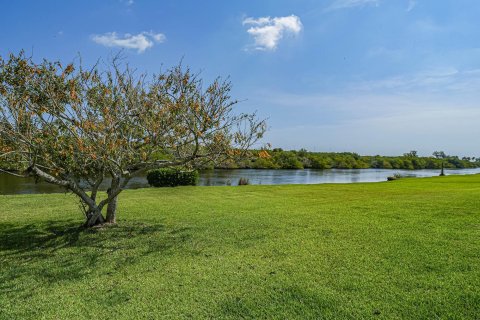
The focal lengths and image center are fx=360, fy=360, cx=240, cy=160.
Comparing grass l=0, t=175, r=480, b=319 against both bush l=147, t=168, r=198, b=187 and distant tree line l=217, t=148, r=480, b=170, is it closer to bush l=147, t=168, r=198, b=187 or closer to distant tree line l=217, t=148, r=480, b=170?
bush l=147, t=168, r=198, b=187

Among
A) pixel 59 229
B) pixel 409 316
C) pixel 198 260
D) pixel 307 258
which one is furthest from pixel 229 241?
pixel 59 229

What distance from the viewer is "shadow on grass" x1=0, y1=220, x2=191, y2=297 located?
5293mm

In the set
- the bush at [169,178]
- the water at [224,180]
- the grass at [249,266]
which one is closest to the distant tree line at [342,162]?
the water at [224,180]

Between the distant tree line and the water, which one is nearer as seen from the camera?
the water

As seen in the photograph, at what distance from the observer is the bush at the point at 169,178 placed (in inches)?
769

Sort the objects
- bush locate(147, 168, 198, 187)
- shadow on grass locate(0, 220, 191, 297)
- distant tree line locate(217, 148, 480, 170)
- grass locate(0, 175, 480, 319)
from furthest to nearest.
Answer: distant tree line locate(217, 148, 480, 170)
bush locate(147, 168, 198, 187)
shadow on grass locate(0, 220, 191, 297)
grass locate(0, 175, 480, 319)

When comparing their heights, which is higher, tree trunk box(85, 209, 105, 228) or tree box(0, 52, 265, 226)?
tree box(0, 52, 265, 226)

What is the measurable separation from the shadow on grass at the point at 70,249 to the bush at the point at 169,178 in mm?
10444

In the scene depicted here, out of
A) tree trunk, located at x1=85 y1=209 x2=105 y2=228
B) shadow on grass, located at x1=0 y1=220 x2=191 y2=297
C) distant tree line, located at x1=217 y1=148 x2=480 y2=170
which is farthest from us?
distant tree line, located at x1=217 y1=148 x2=480 y2=170

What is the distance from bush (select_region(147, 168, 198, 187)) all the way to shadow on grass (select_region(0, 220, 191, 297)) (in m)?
10.4

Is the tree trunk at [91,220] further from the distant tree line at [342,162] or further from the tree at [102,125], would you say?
the distant tree line at [342,162]

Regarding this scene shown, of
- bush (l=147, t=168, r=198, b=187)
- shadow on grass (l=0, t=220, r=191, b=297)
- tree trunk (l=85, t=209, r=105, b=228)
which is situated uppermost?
bush (l=147, t=168, r=198, b=187)

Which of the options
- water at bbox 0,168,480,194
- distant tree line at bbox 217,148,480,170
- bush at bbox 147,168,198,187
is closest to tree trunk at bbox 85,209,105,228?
water at bbox 0,168,480,194

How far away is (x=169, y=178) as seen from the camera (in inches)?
773
